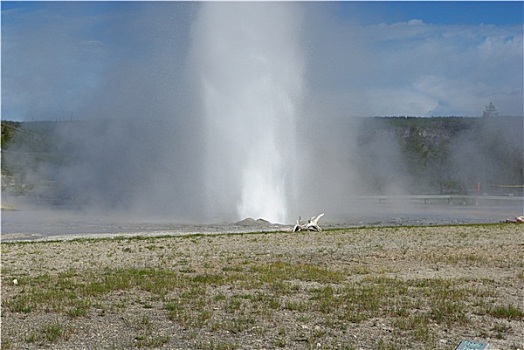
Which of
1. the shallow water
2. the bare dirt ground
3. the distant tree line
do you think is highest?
the distant tree line

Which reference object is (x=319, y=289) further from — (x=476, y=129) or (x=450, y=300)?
(x=476, y=129)

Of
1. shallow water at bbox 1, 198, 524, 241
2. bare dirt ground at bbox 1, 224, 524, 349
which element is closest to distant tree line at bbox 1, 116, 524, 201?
shallow water at bbox 1, 198, 524, 241

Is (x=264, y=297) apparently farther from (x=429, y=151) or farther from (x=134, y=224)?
(x=429, y=151)

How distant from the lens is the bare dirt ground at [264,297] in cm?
570

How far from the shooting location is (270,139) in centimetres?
2533

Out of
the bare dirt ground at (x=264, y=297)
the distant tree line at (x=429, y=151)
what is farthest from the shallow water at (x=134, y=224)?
the distant tree line at (x=429, y=151)

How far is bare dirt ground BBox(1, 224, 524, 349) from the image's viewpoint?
5.70 metres

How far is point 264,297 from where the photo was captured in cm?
743

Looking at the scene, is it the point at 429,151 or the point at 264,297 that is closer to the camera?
the point at 264,297

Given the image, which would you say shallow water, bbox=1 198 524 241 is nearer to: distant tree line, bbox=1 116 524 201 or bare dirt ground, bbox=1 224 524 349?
bare dirt ground, bbox=1 224 524 349

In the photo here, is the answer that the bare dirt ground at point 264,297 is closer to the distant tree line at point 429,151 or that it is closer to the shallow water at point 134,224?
the shallow water at point 134,224

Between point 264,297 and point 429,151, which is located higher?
point 429,151

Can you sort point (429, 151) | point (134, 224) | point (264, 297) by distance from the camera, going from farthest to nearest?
point (429, 151) → point (134, 224) → point (264, 297)

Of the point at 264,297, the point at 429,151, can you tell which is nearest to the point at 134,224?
the point at 264,297
